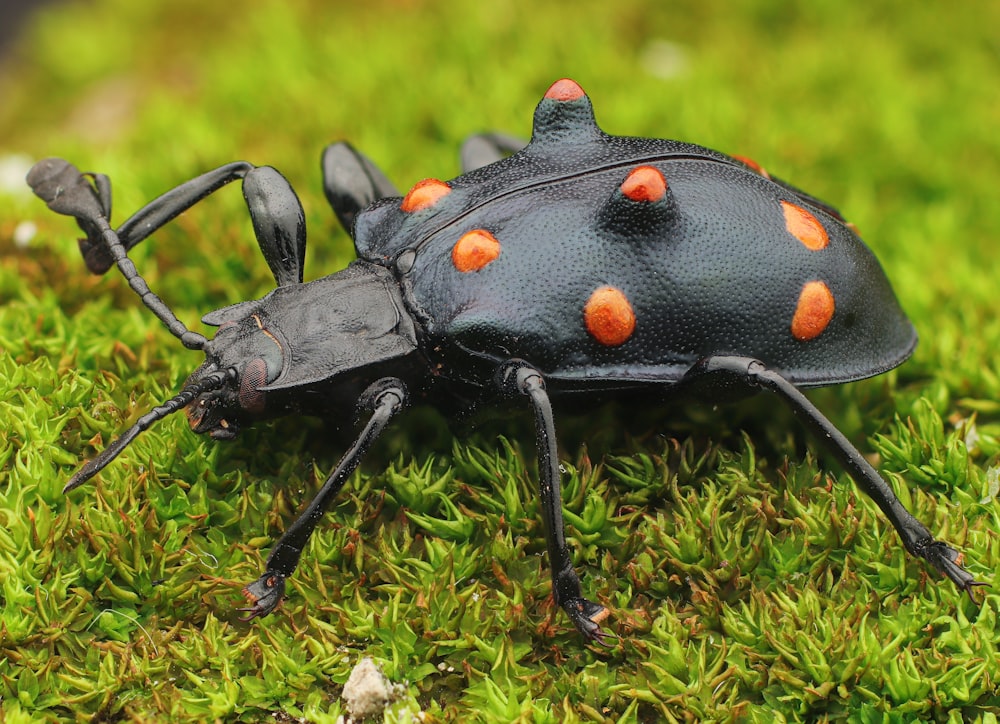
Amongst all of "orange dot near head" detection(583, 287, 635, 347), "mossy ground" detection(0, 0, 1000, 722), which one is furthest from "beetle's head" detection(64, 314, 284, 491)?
"orange dot near head" detection(583, 287, 635, 347)

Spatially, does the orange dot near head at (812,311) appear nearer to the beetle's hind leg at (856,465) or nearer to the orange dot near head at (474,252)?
the beetle's hind leg at (856,465)

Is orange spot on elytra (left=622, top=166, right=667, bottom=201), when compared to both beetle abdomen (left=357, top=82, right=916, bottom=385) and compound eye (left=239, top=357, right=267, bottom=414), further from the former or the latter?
compound eye (left=239, top=357, right=267, bottom=414)

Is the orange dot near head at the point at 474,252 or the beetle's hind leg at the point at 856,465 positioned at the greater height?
the orange dot near head at the point at 474,252

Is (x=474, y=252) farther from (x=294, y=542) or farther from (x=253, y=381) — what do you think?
(x=294, y=542)

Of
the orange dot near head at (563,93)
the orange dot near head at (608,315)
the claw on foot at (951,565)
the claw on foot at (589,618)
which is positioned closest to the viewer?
the claw on foot at (589,618)

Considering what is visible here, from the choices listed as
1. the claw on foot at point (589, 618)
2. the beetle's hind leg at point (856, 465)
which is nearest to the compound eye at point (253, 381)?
the claw on foot at point (589, 618)
